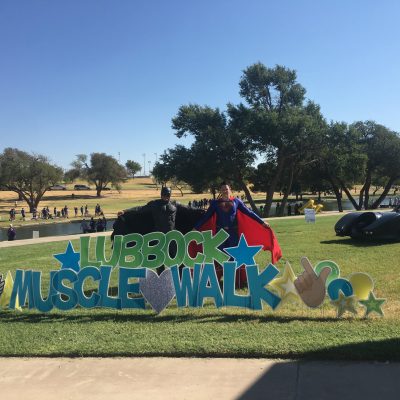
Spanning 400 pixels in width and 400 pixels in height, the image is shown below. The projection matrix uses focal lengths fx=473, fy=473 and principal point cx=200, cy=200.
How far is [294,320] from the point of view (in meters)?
5.39

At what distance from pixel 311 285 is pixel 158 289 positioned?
1.88 metres

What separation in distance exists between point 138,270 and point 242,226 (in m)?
2.02

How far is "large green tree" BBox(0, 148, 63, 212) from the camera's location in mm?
63156

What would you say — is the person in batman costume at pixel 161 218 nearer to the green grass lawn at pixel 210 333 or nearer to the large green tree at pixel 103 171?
the green grass lawn at pixel 210 333

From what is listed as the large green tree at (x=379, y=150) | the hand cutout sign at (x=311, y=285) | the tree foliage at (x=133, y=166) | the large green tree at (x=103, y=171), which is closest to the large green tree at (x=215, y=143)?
the large green tree at (x=379, y=150)

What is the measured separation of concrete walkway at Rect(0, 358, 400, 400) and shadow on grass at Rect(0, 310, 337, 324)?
1.19 m

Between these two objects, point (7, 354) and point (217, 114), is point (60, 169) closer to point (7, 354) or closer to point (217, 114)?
point (217, 114)

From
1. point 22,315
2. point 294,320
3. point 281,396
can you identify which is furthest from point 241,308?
point 22,315

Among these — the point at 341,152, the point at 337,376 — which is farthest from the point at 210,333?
the point at 341,152

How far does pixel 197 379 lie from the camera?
13.1ft

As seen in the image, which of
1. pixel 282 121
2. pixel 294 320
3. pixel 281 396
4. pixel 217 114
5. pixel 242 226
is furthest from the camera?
pixel 217 114

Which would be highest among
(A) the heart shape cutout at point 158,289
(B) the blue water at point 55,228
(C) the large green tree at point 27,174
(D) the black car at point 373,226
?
(C) the large green tree at point 27,174

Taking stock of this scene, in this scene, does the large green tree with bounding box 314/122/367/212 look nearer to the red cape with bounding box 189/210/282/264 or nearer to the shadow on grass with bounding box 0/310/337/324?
the red cape with bounding box 189/210/282/264

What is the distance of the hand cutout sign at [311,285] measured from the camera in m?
5.58
